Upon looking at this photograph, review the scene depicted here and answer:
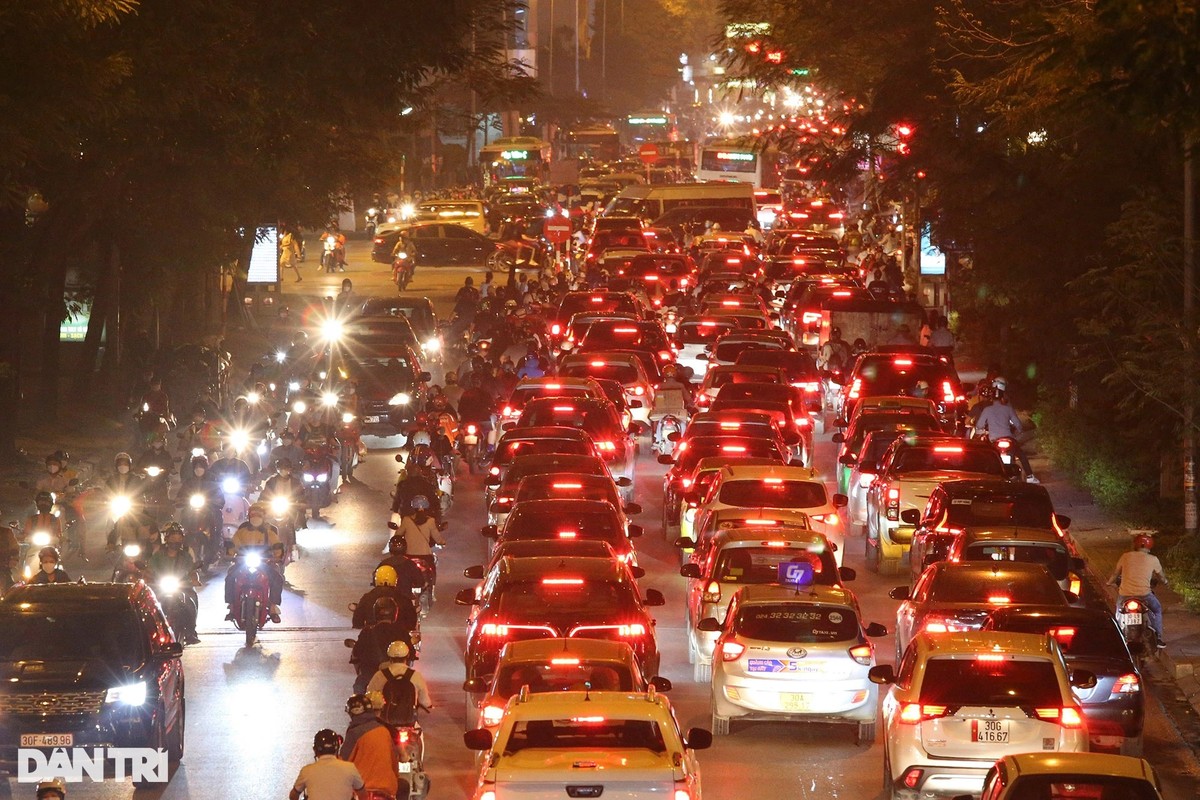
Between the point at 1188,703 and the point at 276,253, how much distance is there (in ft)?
121

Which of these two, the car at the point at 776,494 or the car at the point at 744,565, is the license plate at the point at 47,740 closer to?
the car at the point at 744,565

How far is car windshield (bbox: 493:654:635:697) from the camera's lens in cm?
1457

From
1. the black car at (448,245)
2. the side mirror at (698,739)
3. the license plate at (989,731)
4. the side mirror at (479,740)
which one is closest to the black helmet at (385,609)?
the side mirror at (479,740)

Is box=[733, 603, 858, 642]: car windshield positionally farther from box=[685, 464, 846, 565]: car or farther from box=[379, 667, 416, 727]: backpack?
box=[685, 464, 846, 565]: car

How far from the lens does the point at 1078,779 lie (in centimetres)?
1134

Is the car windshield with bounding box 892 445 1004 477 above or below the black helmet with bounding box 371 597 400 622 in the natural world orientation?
above

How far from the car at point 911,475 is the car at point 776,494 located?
122cm

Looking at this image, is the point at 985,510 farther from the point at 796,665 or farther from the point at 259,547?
the point at 259,547

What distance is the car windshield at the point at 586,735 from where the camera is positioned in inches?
485

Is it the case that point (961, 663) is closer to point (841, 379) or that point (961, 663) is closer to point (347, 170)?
point (841, 379)

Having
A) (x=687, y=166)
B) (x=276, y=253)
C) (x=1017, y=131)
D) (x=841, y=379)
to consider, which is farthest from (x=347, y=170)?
(x=687, y=166)

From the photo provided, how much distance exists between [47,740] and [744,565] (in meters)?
7.41

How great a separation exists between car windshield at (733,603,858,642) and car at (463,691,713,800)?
471cm

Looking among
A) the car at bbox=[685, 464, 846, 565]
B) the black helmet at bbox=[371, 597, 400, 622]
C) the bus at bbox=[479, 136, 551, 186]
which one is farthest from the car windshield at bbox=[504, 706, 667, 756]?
the bus at bbox=[479, 136, 551, 186]
